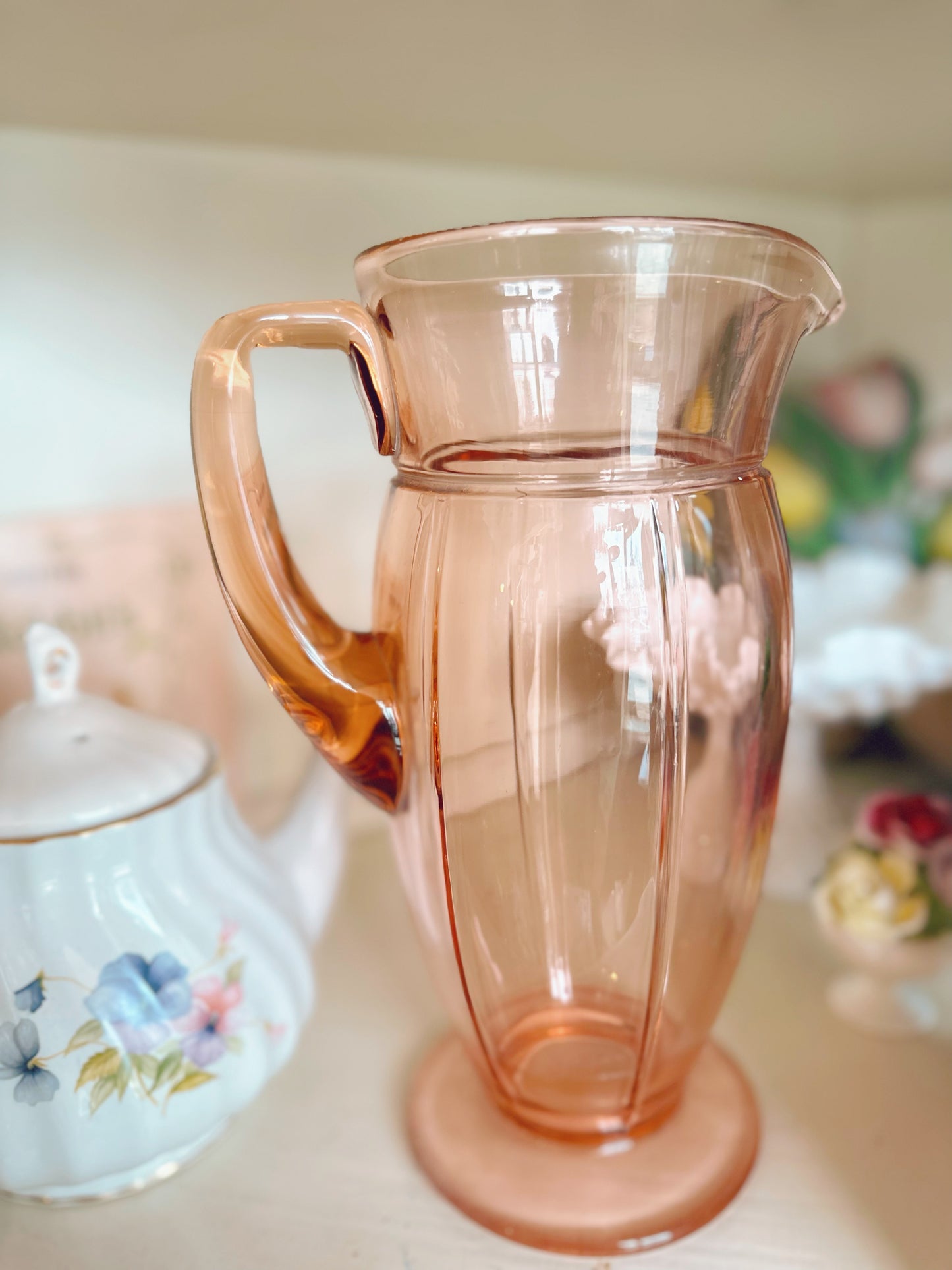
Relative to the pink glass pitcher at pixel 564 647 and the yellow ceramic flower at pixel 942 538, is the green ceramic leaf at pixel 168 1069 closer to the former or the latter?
the pink glass pitcher at pixel 564 647

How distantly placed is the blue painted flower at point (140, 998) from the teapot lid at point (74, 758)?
0.17 feet

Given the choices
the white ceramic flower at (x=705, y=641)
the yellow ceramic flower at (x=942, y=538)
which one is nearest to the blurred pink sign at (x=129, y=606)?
the white ceramic flower at (x=705, y=641)

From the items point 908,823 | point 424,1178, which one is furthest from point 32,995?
point 908,823

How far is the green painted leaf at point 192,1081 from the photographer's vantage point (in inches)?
14.0

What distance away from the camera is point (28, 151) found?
47 centimetres

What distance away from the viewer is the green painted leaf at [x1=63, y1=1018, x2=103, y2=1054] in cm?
34

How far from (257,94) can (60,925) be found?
1.12ft

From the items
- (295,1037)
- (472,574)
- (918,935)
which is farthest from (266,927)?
(918,935)

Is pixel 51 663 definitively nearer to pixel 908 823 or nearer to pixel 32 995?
pixel 32 995

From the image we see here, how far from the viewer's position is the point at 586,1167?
1.24 feet

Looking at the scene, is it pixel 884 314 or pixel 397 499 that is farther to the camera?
pixel 884 314

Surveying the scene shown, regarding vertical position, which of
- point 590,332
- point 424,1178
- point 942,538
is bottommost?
point 424,1178

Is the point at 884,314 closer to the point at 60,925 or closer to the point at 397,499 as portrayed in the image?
the point at 397,499

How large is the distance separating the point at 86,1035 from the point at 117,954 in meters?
0.03
